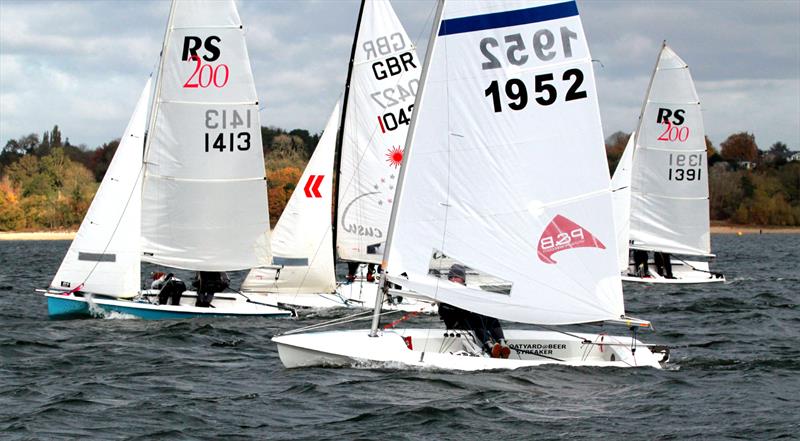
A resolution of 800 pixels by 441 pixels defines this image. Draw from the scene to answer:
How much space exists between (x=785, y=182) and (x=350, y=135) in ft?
293

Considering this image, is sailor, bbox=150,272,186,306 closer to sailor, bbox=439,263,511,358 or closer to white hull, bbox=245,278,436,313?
white hull, bbox=245,278,436,313

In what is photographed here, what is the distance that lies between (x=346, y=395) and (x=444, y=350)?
2.11 meters

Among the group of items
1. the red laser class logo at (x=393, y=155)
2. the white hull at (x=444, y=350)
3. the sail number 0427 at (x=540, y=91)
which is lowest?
the white hull at (x=444, y=350)

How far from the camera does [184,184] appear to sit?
21250 millimetres

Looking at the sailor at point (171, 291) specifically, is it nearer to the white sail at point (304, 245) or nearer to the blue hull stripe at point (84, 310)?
the blue hull stripe at point (84, 310)

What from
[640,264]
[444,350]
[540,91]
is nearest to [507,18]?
[540,91]

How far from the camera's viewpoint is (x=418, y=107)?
14.0 m

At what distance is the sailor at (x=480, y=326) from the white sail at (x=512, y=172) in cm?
46

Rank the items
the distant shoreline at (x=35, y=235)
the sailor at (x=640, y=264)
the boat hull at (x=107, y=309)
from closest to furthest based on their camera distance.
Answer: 1. the boat hull at (x=107, y=309)
2. the sailor at (x=640, y=264)
3. the distant shoreline at (x=35, y=235)

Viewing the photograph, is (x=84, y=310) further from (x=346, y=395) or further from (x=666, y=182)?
(x=666, y=182)

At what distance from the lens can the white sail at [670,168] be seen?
3344 centimetres

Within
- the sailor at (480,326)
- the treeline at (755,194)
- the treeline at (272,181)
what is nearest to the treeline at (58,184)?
the treeline at (272,181)

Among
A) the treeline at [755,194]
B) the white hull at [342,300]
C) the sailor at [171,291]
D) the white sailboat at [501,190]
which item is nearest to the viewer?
the white sailboat at [501,190]

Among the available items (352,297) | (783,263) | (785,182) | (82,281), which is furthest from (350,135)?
(785,182)
